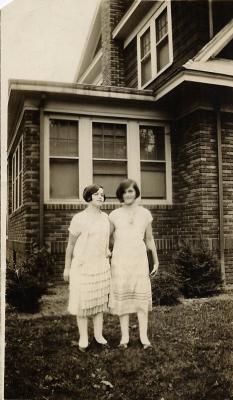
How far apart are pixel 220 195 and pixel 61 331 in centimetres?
311

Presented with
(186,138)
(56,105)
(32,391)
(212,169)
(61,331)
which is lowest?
(32,391)

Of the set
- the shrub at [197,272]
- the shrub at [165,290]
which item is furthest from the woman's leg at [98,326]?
the shrub at [197,272]

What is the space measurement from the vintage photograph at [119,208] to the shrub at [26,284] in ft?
0.05

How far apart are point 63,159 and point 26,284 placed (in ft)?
7.66

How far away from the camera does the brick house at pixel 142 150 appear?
5.29 meters

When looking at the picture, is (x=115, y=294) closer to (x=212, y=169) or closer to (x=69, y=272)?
(x=69, y=272)

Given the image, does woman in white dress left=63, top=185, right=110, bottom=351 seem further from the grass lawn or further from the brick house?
the brick house

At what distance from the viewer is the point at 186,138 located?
228 inches

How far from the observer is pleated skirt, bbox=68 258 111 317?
3264 millimetres

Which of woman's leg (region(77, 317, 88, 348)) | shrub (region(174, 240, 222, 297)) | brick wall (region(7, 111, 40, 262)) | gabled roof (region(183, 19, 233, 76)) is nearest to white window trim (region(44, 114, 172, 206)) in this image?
brick wall (region(7, 111, 40, 262))

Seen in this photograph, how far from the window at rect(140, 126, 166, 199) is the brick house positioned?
2cm

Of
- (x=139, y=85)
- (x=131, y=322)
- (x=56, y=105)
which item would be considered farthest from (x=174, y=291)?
(x=139, y=85)

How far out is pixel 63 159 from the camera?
564cm

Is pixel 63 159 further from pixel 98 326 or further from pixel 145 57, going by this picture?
pixel 145 57
